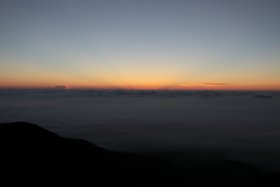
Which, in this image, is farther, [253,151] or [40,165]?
[253,151]

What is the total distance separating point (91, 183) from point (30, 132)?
9.01 m

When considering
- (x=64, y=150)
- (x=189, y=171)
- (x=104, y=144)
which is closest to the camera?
(x=64, y=150)

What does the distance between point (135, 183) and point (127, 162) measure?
479 cm

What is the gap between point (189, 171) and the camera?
2703 centimetres

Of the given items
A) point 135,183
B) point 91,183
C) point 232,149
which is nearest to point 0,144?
point 91,183

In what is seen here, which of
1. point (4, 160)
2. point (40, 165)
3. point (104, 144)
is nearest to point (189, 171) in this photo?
point (40, 165)

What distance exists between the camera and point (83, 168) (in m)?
19.0

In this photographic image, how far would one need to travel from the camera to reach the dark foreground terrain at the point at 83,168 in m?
16.8

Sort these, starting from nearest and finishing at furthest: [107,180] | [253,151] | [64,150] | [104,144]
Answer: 1. [107,180]
2. [64,150]
3. [253,151]
4. [104,144]

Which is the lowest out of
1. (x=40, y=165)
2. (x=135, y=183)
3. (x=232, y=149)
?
(x=232, y=149)

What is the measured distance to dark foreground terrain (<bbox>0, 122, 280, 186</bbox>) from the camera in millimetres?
16834

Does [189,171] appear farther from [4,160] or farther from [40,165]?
[4,160]

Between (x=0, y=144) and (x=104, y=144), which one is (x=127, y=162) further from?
(x=104, y=144)

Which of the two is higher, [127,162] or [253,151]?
[127,162]
